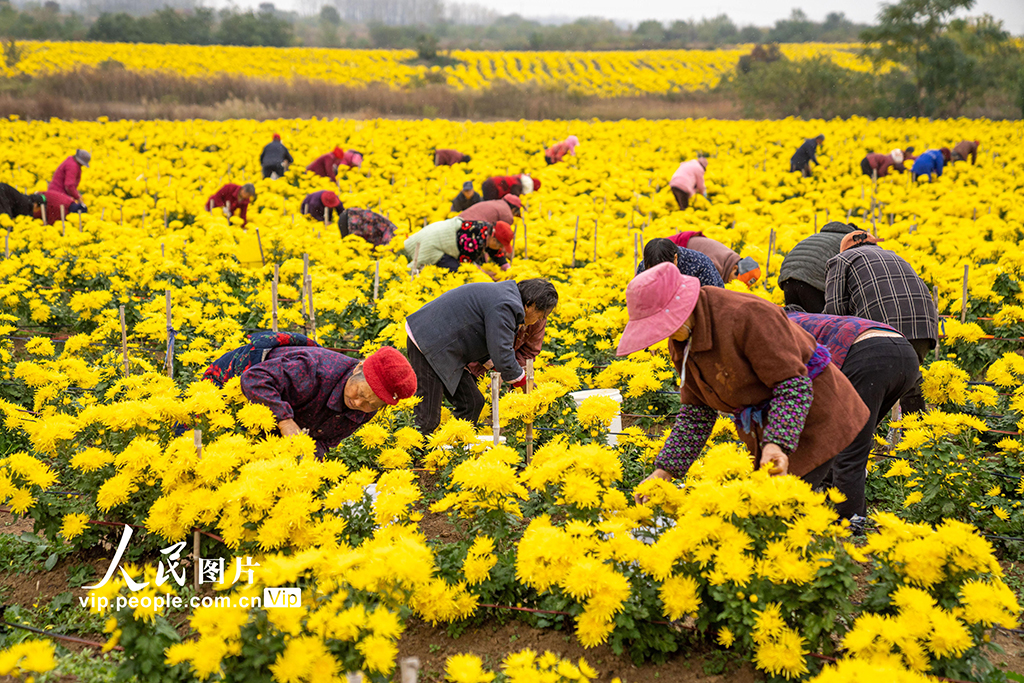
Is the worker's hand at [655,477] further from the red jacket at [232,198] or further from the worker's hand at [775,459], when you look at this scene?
the red jacket at [232,198]

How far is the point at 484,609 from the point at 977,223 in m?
9.50

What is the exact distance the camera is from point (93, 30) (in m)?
48.9

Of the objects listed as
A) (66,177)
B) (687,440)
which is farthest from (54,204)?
(687,440)

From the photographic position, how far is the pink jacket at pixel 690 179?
1300 cm

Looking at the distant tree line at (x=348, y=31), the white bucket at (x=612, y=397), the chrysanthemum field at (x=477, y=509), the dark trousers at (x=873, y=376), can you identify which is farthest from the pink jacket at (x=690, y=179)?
the distant tree line at (x=348, y=31)

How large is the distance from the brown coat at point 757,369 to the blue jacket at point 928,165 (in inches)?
533

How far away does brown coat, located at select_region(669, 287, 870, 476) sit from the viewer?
9.08ft

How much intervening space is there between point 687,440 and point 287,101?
3091 cm

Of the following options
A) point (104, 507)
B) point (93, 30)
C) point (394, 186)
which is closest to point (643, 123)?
point (394, 186)

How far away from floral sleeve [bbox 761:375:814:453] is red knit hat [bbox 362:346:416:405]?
171 cm

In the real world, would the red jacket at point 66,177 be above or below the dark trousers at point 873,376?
above

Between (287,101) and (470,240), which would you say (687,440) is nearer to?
(470,240)

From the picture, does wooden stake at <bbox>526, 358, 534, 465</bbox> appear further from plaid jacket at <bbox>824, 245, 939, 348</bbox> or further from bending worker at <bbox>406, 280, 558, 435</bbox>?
plaid jacket at <bbox>824, 245, 939, 348</bbox>

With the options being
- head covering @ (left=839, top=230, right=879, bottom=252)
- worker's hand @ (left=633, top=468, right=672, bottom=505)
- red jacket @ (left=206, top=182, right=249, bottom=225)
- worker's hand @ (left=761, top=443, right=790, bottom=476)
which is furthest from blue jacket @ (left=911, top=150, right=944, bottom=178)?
worker's hand @ (left=761, top=443, right=790, bottom=476)
